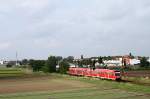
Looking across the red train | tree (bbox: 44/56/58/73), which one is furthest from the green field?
tree (bbox: 44/56/58/73)

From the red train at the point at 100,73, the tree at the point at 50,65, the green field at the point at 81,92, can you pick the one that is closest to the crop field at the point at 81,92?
the green field at the point at 81,92

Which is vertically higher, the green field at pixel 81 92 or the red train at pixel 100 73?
the red train at pixel 100 73

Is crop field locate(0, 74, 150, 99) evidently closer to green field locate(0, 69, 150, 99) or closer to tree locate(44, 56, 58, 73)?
green field locate(0, 69, 150, 99)

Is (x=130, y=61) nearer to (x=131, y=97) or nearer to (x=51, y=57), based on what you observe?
(x=51, y=57)

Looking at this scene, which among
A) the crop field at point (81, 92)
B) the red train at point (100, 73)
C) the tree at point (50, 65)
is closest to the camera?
the crop field at point (81, 92)

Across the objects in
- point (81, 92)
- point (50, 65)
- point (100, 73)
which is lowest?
point (81, 92)

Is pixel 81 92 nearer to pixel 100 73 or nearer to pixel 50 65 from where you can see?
pixel 100 73

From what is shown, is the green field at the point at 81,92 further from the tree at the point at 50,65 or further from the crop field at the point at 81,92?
the tree at the point at 50,65

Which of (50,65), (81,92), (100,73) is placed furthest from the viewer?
(50,65)

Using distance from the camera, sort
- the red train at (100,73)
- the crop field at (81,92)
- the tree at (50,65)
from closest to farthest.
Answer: the crop field at (81,92) < the red train at (100,73) < the tree at (50,65)

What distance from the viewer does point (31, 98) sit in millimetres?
34344

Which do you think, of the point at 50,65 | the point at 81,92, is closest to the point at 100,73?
the point at 81,92

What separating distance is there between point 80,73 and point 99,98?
63.4 metres

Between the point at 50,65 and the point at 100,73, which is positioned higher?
the point at 50,65
